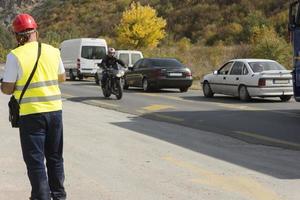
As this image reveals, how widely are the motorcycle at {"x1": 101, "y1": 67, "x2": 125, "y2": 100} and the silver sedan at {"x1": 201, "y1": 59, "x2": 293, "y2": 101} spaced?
3.39 meters

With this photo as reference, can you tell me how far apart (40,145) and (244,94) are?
14852mm

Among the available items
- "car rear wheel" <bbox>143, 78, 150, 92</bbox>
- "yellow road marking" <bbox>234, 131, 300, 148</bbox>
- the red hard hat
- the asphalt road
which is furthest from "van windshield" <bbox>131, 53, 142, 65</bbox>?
the red hard hat

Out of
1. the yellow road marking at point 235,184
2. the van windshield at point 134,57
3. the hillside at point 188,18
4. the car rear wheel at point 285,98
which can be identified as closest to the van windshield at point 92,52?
the van windshield at point 134,57

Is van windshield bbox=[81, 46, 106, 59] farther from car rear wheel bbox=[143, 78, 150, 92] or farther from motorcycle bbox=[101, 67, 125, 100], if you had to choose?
motorcycle bbox=[101, 67, 125, 100]

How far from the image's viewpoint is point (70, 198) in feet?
21.0

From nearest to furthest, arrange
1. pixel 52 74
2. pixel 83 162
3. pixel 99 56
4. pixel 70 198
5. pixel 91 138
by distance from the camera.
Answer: pixel 52 74, pixel 70 198, pixel 83 162, pixel 91 138, pixel 99 56

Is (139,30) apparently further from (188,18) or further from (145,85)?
(145,85)

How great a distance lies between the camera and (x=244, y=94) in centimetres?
1966

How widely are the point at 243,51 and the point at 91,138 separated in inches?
1327

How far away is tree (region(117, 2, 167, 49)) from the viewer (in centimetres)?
6322

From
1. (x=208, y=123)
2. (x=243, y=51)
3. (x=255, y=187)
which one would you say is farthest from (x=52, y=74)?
(x=243, y=51)

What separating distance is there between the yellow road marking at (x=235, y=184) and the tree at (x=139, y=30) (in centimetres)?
5555

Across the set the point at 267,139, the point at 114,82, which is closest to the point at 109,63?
the point at 114,82

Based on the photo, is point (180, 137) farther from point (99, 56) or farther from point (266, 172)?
point (99, 56)
